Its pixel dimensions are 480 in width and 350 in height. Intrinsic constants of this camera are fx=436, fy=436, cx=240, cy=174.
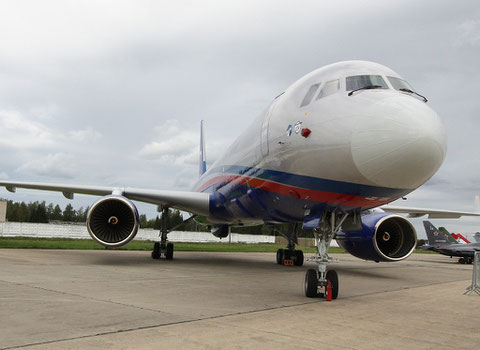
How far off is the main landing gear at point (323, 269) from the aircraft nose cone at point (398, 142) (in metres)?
1.71

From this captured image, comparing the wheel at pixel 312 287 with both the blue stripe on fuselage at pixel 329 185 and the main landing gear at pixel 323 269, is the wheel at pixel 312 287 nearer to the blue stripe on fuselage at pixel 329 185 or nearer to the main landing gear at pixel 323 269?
the main landing gear at pixel 323 269

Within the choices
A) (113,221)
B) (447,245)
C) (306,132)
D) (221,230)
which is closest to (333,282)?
(306,132)

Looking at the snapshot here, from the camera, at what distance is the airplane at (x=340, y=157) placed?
5.49 m

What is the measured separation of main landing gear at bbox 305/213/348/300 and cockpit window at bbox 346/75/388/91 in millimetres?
2169

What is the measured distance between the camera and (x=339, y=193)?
638 centimetres

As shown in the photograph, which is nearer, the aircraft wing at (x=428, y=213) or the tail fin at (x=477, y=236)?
the aircraft wing at (x=428, y=213)

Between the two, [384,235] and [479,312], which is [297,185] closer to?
[479,312]

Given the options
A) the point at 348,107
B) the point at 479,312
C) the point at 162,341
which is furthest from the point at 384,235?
the point at 162,341

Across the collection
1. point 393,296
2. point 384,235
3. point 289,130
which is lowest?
point 393,296

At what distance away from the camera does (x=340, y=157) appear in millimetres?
5871

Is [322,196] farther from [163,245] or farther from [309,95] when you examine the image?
[163,245]

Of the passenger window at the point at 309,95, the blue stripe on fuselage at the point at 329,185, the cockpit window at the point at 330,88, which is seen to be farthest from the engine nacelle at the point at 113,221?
the cockpit window at the point at 330,88

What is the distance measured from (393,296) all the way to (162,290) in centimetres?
417

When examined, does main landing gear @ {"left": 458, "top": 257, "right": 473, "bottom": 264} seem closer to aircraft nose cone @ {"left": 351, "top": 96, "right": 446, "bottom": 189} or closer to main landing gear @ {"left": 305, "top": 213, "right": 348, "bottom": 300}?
main landing gear @ {"left": 305, "top": 213, "right": 348, "bottom": 300}
